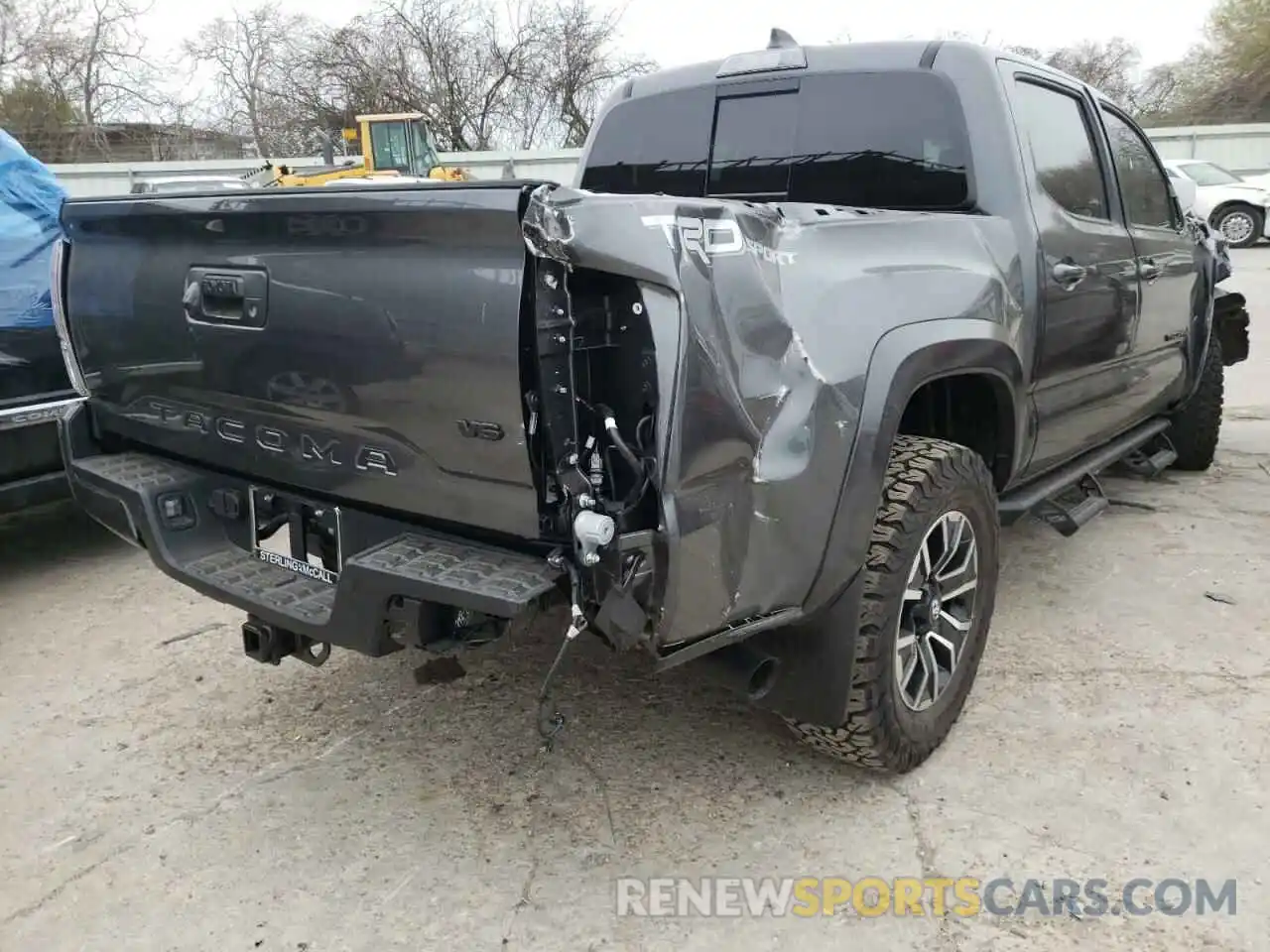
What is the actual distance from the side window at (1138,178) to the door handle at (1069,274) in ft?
2.77

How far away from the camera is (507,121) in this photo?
37.7 metres

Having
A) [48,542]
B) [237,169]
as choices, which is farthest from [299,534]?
[237,169]

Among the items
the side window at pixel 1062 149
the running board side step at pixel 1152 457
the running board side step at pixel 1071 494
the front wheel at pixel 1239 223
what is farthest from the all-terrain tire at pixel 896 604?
the front wheel at pixel 1239 223

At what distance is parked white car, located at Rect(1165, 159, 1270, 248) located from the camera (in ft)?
58.9

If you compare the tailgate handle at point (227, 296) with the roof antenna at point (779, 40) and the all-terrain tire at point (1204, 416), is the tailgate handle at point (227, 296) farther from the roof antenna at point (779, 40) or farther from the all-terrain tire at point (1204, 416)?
the all-terrain tire at point (1204, 416)

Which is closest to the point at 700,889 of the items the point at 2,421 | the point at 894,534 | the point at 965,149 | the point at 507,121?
the point at 894,534

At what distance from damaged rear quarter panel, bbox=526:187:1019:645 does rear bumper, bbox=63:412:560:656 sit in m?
0.35

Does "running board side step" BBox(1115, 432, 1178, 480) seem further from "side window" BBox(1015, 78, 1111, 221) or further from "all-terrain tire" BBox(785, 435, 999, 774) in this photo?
"all-terrain tire" BBox(785, 435, 999, 774)

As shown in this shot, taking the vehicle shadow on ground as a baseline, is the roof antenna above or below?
above

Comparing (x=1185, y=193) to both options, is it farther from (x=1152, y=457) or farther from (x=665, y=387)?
(x=665, y=387)

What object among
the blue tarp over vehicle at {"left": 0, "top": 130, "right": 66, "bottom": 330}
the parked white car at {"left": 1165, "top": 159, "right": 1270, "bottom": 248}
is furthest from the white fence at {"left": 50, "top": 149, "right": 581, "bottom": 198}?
the blue tarp over vehicle at {"left": 0, "top": 130, "right": 66, "bottom": 330}

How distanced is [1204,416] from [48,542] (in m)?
6.20

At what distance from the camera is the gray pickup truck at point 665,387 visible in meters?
2.03

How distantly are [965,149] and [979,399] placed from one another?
30.8 inches
